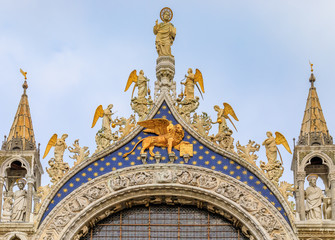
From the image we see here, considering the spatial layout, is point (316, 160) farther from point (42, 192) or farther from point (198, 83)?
point (42, 192)

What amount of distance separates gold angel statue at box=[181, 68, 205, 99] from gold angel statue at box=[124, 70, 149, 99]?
970mm

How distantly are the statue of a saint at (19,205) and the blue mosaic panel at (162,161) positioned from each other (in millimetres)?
533

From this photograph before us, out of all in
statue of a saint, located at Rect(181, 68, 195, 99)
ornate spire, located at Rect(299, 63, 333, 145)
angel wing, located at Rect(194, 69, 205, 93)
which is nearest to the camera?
ornate spire, located at Rect(299, 63, 333, 145)

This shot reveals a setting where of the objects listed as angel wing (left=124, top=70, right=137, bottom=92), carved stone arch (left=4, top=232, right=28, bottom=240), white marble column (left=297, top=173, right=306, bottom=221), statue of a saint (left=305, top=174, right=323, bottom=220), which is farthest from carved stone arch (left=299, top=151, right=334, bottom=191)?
carved stone arch (left=4, top=232, right=28, bottom=240)

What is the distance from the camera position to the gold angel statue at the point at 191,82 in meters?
31.1

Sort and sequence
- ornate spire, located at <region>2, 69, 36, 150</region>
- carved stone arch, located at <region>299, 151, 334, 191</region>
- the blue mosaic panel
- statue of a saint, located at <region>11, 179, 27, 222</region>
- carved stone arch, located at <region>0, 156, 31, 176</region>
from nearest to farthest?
statue of a saint, located at <region>11, 179, 27, 222</region> < carved stone arch, located at <region>299, 151, 334, 191</region> < the blue mosaic panel < carved stone arch, located at <region>0, 156, 31, 176</region> < ornate spire, located at <region>2, 69, 36, 150</region>

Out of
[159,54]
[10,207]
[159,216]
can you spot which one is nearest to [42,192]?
[10,207]

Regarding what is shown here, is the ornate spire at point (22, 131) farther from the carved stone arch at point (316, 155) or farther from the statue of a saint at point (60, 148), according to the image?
the carved stone arch at point (316, 155)

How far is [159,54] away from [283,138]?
12.8ft

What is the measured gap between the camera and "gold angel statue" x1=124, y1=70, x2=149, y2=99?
31.1 m

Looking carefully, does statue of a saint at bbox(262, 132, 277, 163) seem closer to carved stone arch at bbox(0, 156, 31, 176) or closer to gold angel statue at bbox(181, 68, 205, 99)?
gold angel statue at bbox(181, 68, 205, 99)

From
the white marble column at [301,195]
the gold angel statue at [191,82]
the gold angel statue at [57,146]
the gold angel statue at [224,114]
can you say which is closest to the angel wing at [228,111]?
the gold angel statue at [224,114]

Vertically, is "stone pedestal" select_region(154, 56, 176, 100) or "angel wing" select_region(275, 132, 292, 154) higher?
"stone pedestal" select_region(154, 56, 176, 100)

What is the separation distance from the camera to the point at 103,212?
29.8 m
